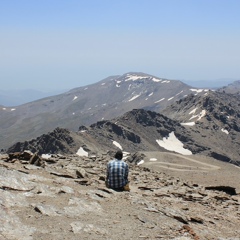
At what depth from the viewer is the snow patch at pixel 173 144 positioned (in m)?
160

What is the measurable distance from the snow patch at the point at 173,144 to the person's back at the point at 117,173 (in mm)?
140186

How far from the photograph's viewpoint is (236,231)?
690 inches

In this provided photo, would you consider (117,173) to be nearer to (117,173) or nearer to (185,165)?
(117,173)

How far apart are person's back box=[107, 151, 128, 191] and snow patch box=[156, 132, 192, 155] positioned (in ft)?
460

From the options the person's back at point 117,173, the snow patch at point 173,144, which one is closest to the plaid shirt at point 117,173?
the person's back at point 117,173

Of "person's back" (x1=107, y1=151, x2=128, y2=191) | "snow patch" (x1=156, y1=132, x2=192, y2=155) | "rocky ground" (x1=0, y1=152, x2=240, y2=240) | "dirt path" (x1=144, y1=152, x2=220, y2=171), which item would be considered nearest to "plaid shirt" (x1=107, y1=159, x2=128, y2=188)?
"person's back" (x1=107, y1=151, x2=128, y2=191)

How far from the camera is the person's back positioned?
65.1 feet

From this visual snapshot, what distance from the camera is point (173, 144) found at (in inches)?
6639

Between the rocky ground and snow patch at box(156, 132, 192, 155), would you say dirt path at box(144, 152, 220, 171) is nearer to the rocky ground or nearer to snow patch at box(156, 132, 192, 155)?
snow patch at box(156, 132, 192, 155)

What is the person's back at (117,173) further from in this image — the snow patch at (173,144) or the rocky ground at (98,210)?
the snow patch at (173,144)

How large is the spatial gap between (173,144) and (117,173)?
151 m

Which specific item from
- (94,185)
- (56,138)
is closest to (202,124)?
(56,138)

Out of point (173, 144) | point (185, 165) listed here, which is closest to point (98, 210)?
point (185, 165)

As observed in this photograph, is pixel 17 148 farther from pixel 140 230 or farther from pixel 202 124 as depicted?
pixel 140 230
